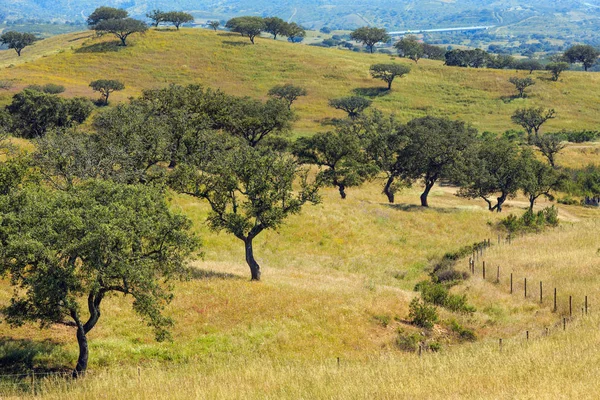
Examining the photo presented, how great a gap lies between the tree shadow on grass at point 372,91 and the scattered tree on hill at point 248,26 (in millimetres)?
48783

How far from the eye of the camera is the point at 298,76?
138 meters

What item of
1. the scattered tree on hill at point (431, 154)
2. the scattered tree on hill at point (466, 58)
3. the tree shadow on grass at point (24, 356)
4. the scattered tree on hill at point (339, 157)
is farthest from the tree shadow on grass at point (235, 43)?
the tree shadow on grass at point (24, 356)

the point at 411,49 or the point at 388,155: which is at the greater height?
the point at 411,49

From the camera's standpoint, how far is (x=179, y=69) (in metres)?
136

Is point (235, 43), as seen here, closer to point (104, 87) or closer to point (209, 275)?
point (104, 87)

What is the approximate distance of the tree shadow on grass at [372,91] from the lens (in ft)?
425

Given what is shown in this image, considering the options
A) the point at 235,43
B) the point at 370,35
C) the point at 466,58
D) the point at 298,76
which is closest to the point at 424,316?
the point at 298,76

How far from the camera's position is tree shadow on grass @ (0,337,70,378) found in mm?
18938

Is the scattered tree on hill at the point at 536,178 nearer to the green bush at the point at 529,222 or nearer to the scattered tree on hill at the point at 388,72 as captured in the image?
the green bush at the point at 529,222

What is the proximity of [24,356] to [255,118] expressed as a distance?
53.4 metres

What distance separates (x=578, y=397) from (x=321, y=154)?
56.1 m

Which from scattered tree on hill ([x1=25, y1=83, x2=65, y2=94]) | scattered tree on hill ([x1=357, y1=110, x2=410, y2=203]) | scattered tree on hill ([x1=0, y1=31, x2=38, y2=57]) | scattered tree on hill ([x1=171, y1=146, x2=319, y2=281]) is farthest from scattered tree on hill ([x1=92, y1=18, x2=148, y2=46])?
scattered tree on hill ([x1=171, y1=146, x2=319, y2=281])

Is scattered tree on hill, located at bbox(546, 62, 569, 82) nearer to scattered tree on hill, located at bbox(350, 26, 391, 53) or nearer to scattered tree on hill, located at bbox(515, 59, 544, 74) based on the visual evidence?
scattered tree on hill, located at bbox(515, 59, 544, 74)

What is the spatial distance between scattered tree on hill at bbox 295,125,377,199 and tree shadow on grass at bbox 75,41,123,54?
329 feet
